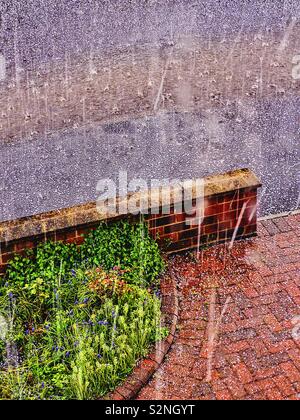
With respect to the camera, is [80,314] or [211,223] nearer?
[80,314]

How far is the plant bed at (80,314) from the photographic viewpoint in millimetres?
4297

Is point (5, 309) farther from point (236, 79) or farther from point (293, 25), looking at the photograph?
point (293, 25)

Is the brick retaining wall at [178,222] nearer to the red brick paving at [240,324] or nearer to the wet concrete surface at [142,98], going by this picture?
the red brick paving at [240,324]

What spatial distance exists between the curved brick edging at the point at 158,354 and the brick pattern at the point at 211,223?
376 mm

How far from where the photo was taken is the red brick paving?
4.44m

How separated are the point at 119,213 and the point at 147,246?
1.27 feet

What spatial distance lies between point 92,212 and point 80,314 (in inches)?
36.7

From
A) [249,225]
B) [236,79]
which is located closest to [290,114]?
[236,79]

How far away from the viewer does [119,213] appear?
17.1ft

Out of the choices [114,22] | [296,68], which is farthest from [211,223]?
[114,22]

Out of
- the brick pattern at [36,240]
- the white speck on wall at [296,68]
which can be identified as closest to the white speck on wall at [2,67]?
the brick pattern at [36,240]

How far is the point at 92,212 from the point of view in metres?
5.17

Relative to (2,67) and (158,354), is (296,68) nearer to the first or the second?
(2,67)

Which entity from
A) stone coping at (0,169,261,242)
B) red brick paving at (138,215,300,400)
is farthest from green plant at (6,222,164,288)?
red brick paving at (138,215,300,400)
